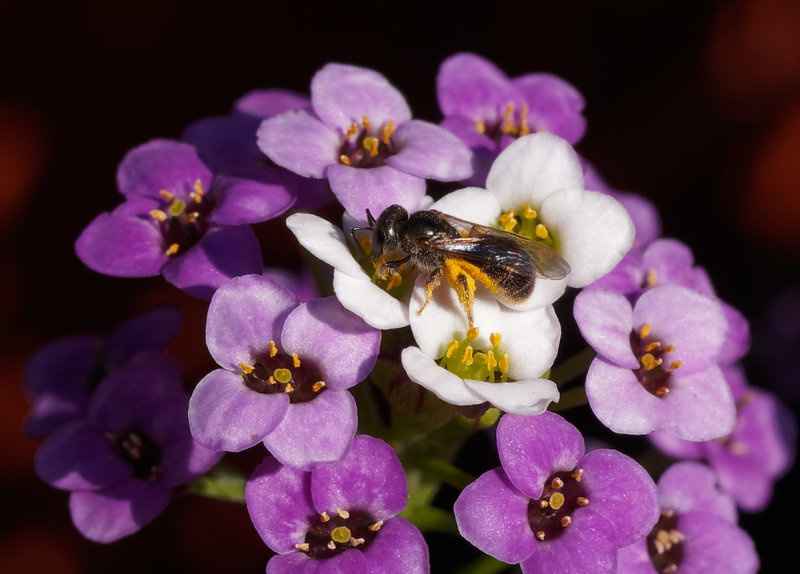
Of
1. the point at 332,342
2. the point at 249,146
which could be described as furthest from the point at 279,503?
the point at 249,146

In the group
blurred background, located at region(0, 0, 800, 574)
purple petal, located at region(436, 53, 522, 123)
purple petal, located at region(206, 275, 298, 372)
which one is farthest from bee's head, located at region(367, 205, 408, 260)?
blurred background, located at region(0, 0, 800, 574)

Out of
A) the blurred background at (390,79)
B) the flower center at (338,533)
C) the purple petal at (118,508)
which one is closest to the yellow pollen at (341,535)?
the flower center at (338,533)

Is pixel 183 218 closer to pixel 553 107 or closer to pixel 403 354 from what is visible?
pixel 403 354

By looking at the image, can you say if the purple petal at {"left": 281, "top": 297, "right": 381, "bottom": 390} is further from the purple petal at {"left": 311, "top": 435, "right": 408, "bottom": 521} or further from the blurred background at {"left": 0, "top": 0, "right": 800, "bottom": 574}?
the blurred background at {"left": 0, "top": 0, "right": 800, "bottom": 574}

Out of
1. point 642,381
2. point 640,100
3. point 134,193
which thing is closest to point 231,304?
point 134,193

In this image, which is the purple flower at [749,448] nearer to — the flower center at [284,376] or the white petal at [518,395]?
the white petal at [518,395]
